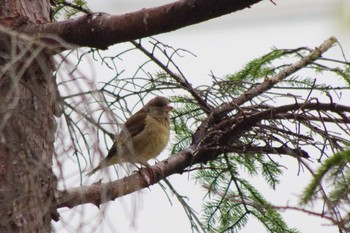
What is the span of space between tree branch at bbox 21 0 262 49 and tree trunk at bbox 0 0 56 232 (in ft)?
0.55

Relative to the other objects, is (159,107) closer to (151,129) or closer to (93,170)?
(151,129)

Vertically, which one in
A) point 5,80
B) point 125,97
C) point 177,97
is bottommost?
point 5,80

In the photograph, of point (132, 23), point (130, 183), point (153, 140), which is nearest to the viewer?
point (132, 23)

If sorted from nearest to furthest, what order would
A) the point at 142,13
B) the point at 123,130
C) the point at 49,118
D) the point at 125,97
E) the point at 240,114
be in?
the point at 123,130 < the point at 142,13 < the point at 49,118 < the point at 125,97 < the point at 240,114

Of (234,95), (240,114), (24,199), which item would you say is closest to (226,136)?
(240,114)

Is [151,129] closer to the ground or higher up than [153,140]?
higher up

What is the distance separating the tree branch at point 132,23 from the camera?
3.01 metres

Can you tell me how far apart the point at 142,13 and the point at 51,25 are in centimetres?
45

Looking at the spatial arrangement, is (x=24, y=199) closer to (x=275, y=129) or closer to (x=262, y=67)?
(x=275, y=129)

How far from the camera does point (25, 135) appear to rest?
274 centimetres

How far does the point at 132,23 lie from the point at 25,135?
795 mm

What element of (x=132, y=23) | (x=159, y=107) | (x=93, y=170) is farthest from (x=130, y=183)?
(x=159, y=107)

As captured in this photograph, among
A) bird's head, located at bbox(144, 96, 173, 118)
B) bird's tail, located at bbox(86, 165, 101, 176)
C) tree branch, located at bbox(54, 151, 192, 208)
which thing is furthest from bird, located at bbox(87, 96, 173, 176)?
bird's tail, located at bbox(86, 165, 101, 176)

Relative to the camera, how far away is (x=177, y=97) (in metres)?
4.61
